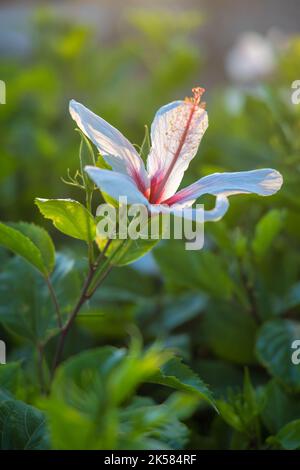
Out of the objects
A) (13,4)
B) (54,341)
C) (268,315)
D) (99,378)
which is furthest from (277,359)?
(13,4)

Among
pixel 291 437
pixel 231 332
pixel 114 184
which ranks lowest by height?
pixel 291 437

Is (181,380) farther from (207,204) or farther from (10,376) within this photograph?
(207,204)

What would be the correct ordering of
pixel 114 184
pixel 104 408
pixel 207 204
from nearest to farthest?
pixel 104 408 → pixel 114 184 → pixel 207 204

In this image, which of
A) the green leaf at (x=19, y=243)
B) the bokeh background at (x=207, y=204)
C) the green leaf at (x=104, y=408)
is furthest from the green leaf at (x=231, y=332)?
the green leaf at (x=104, y=408)

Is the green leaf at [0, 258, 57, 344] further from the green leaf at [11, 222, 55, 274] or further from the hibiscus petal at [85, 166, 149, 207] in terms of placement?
the hibiscus petal at [85, 166, 149, 207]

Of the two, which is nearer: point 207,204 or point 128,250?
point 128,250

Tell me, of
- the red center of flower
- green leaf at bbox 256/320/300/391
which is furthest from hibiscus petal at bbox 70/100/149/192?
green leaf at bbox 256/320/300/391

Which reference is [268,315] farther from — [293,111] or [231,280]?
[293,111]

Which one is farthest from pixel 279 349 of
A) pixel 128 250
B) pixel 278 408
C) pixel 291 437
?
pixel 128 250
